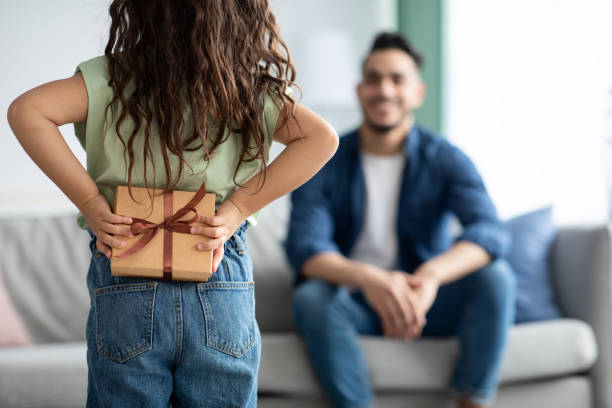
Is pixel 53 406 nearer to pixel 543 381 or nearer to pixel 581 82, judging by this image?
pixel 543 381

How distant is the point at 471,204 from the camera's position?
1864 millimetres

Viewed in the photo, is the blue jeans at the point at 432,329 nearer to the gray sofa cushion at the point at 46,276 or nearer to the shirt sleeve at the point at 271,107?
the gray sofa cushion at the point at 46,276

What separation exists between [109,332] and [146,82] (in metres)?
0.32

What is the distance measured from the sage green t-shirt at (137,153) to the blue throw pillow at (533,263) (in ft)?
4.33

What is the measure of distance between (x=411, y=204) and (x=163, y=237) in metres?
1.19

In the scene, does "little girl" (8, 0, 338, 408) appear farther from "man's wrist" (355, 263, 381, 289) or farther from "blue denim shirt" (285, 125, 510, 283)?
"blue denim shirt" (285, 125, 510, 283)

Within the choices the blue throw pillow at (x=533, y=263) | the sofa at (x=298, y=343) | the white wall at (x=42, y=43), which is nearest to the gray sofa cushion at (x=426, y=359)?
the sofa at (x=298, y=343)

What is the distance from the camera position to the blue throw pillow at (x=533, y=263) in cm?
191

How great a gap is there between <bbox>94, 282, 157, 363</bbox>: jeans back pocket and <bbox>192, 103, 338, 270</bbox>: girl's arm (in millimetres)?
139

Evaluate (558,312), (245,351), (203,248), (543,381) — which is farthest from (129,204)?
(558,312)

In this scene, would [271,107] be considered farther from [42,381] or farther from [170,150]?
[42,381]

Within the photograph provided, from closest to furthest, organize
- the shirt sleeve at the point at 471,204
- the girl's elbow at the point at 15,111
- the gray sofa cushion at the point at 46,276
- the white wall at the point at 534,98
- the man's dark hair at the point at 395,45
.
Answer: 1. the girl's elbow at the point at 15,111
2. the shirt sleeve at the point at 471,204
3. the gray sofa cushion at the point at 46,276
4. the man's dark hair at the point at 395,45
5. the white wall at the point at 534,98

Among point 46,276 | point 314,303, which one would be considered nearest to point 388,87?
point 314,303

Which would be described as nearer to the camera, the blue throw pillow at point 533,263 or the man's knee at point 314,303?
the man's knee at point 314,303
